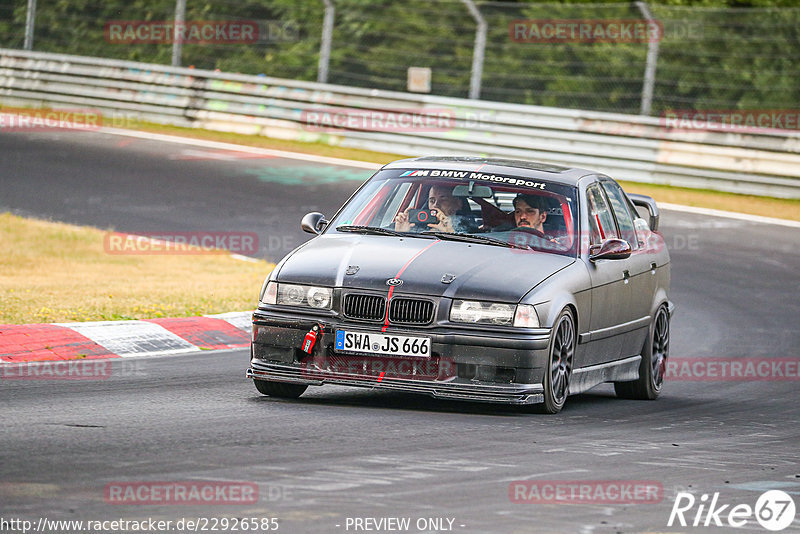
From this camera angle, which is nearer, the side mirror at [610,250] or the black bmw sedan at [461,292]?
the black bmw sedan at [461,292]

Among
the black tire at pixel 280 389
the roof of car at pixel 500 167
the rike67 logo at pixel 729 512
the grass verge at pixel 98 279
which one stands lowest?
the grass verge at pixel 98 279

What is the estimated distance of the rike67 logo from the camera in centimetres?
560

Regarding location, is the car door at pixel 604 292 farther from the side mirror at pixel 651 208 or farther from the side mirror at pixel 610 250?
the side mirror at pixel 651 208

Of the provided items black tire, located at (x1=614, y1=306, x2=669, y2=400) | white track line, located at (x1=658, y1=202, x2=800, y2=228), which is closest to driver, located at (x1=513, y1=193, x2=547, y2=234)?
black tire, located at (x1=614, y1=306, x2=669, y2=400)

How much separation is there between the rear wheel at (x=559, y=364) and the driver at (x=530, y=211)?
808 millimetres

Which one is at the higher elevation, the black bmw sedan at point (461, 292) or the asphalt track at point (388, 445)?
the black bmw sedan at point (461, 292)

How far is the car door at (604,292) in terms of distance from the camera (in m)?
8.98

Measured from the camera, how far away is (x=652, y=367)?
402 inches

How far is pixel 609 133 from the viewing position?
22391 mm

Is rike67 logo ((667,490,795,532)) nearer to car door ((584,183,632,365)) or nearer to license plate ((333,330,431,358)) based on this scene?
license plate ((333,330,431,358))

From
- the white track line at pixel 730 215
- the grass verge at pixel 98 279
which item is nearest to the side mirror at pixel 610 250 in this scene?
the grass verge at pixel 98 279

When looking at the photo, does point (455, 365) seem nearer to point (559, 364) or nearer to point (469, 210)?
point (559, 364)

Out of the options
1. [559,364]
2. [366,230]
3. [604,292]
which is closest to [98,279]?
[366,230]

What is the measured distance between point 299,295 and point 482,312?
42.3 inches
